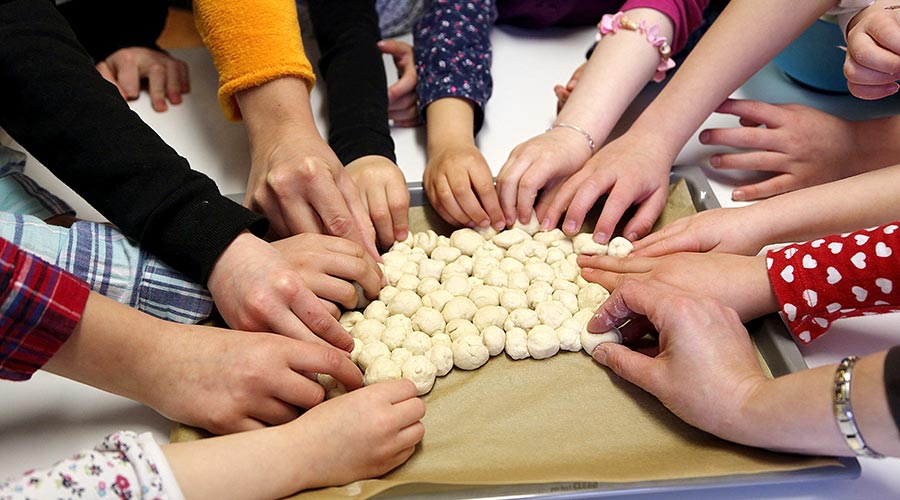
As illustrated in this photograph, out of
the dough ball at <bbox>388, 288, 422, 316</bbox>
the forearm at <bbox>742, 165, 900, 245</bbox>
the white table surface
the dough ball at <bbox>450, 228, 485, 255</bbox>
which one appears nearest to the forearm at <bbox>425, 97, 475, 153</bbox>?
the white table surface

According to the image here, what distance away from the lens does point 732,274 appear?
0.73 m

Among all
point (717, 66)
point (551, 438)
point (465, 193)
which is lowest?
point (551, 438)

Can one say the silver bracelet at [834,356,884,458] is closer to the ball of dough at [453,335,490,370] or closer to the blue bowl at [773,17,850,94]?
the ball of dough at [453,335,490,370]

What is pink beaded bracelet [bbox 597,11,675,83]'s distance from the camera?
3.27 ft

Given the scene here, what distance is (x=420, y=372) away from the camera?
69 centimetres

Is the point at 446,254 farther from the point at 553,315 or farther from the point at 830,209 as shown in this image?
the point at 830,209

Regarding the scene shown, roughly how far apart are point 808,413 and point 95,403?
626 millimetres

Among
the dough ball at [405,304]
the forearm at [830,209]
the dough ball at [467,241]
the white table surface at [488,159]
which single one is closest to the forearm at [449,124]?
the white table surface at [488,159]

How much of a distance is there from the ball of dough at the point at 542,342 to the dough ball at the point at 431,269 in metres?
0.14

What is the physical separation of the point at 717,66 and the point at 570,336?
1.39ft

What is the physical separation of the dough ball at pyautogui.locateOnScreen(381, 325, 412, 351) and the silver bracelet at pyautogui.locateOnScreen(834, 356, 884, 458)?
0.38m

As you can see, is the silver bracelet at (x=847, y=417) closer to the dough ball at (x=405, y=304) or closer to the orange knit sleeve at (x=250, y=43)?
the dough ball at (x=405, y=304)

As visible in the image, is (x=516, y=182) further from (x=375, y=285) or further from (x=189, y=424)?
(x=189, y=424)

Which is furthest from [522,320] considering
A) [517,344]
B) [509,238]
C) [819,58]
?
[819,58]
